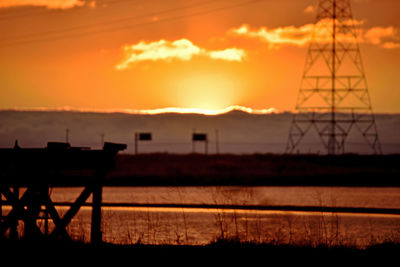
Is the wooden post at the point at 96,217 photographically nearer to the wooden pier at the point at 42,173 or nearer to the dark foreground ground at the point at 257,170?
the wooden pier at the point at 42,173

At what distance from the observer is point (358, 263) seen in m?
11.3

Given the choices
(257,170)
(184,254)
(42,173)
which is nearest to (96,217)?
(42,173)

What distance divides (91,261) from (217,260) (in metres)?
2.25

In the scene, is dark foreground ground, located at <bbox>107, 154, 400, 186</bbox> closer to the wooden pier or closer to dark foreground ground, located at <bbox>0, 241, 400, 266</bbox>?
the wooden pier

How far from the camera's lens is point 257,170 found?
9019 centimetres

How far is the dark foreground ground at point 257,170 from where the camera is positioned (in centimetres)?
7250

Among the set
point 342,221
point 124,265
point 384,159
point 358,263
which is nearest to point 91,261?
point 124,265

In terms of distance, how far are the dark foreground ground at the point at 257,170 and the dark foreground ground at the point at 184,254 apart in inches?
2028

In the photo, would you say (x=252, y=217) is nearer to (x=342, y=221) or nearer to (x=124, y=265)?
(x=342, y=221)

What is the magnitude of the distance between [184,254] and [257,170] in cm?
7890

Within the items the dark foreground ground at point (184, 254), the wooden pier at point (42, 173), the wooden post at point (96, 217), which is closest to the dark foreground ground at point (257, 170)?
the wooden post at point (96, 217)

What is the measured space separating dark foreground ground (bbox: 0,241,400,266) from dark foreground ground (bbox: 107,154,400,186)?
51.5 meters

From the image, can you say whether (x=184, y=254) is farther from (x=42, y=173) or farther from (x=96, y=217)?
(x=42, y=173)

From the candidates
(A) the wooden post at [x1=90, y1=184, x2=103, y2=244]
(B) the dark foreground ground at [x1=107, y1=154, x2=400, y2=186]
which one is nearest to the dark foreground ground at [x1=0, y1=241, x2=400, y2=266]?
(A) the wooden post at [x1=90, y1=184, x2=103, y2=244]
